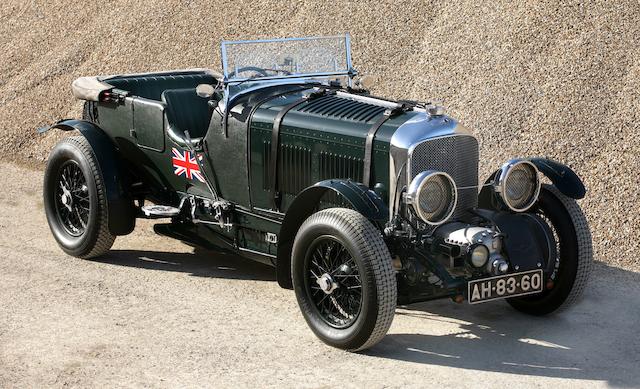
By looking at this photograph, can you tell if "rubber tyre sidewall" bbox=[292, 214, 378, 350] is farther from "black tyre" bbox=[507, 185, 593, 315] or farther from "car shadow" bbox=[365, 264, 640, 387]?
"black tyre" bbox=[507, 185, 593, 315]

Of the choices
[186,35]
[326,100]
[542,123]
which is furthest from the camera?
[186,35]

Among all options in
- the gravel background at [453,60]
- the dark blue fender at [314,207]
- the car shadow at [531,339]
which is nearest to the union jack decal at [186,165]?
the dark blue fender at [314,207]

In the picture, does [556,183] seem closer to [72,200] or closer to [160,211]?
[160,211]

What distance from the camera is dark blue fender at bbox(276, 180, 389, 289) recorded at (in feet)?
22.7

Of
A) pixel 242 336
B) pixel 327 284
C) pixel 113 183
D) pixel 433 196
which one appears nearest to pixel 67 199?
pixel 113 183

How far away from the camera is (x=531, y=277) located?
277 inches

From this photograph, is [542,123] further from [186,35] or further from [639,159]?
[186,35]

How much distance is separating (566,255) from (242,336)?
98.1 inches

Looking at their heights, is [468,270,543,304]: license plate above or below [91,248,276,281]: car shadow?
above

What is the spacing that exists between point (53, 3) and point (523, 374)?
12.6 meters

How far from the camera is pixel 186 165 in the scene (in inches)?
340

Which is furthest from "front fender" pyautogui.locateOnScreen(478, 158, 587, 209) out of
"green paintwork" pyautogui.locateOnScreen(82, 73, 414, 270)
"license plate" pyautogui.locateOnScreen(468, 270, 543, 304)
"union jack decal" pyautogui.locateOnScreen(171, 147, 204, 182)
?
"union jack decal" pyautogui.locateOnScreen(171, 147, 204, 182)

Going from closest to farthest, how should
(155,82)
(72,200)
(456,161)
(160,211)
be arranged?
(456,161) → (160,211) → (72,200) → (155,82)

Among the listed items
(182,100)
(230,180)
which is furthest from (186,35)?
(230,180)
